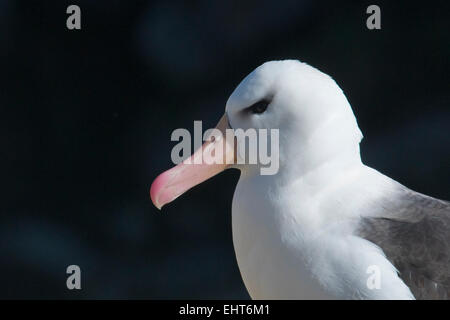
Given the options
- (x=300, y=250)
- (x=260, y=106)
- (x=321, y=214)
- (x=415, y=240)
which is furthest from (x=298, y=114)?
(x=415, y=240)

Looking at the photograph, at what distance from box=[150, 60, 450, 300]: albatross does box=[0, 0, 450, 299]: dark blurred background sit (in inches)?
103

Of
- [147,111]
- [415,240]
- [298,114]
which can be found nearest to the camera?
[415,240]

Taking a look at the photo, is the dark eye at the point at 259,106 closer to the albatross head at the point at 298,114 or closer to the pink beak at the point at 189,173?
the albatross head at the point at 298,114

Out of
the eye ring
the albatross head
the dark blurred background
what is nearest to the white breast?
the albatross head

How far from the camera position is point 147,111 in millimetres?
5852

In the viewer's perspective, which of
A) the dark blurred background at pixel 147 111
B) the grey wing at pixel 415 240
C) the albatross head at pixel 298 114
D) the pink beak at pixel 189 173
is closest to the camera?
the grey wing at pixel 415 240

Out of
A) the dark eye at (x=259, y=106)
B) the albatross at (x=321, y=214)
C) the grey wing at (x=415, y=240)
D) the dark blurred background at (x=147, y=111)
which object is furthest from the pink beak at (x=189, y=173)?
the dark blurred background at (x=147, y=111)

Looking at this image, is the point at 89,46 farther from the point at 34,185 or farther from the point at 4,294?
the point at 4,294

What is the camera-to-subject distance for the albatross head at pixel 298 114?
3.04 meters

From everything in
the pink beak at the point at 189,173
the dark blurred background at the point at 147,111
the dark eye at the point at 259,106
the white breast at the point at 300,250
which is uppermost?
the dark blurred background at the point at 147,111

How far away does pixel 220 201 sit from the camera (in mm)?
5910

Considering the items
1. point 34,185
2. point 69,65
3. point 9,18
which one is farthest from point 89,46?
point 34,185

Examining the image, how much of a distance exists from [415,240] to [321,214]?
12.3 inches

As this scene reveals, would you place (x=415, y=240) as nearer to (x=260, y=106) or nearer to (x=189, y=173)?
(x=260, y=106)
